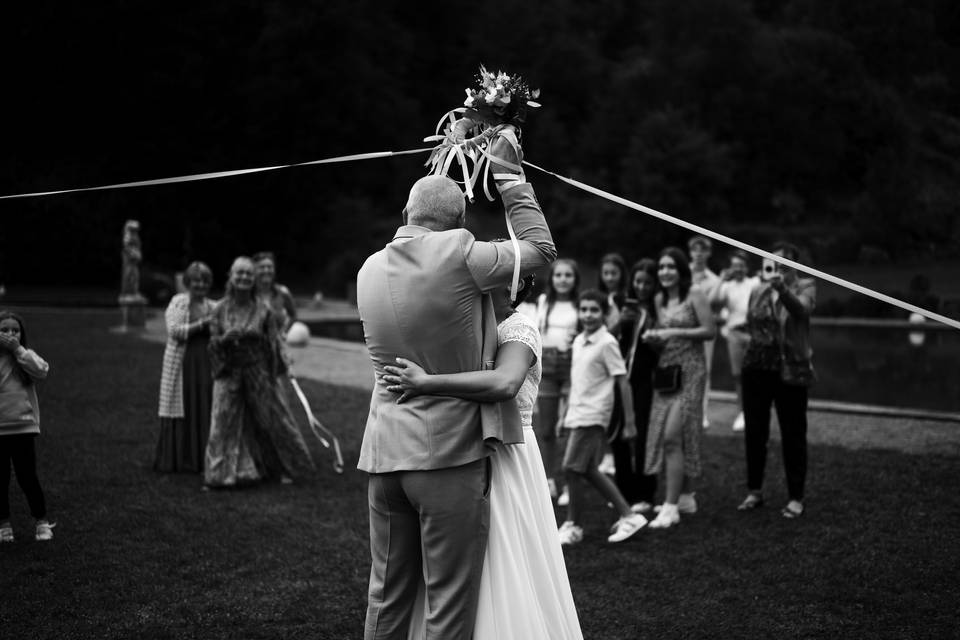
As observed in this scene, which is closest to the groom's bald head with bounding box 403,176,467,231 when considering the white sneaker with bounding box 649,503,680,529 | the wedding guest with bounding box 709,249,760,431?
the white sneaker with bounding box 649,503,680,529

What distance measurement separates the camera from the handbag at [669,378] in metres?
7.09

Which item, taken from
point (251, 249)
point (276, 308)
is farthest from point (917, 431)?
point (251, 249)

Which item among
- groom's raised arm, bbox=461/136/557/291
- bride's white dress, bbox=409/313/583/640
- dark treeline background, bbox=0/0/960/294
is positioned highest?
dark treeline background, bbox=0/0/960/294

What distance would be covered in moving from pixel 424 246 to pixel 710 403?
9.30m

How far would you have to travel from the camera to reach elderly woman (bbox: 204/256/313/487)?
8258mm

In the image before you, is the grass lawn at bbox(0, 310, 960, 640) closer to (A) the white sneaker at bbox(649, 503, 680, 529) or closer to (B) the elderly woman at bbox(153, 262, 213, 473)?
(A) the white sneaker at bbox(649, 503, 680, 529)

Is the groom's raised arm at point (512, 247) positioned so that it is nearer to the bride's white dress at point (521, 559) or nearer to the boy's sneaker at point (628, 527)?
the bride's white dress at point (521, 559)

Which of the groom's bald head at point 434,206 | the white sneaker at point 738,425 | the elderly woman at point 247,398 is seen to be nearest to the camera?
the groom's bald head at point 434,206

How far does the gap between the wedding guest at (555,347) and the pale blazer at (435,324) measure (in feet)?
12.6

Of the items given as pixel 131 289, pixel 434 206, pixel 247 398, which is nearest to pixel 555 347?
pixel 247 398

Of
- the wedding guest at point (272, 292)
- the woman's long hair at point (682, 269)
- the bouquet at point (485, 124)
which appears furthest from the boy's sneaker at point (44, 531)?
the woman's long hair at point (682, 269)

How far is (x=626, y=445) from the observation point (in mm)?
7453

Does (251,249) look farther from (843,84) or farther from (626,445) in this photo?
(626,445)

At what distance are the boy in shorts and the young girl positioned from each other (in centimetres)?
353
